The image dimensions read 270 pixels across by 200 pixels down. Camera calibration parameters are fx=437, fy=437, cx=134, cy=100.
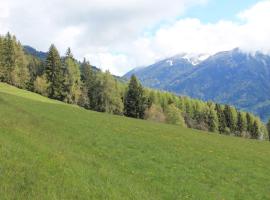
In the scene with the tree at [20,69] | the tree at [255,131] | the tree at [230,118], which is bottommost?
the tree at [255,131]

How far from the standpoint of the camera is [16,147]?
23969mm

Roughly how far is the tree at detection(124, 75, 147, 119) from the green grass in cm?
8834

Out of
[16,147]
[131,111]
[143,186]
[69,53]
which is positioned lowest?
[143,186]

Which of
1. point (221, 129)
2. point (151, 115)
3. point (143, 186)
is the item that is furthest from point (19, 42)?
point (143, 186)

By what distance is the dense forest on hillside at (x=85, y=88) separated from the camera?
12444 cm

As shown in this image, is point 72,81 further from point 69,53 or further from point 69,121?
point 69,121

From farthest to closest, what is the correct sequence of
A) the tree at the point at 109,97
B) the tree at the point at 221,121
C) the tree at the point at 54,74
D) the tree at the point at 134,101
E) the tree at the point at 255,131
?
1. the tree at the point at 255,131
2. the tree at the point at 221,121
3. the tree at the point at 109,97
4. the tree at the point at 134,101
5. the tree at the point at 54,74

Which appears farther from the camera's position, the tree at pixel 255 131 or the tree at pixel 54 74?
the tree at pixel 255 131

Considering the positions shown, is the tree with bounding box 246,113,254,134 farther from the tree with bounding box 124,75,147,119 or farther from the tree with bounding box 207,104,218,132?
the tree with bounding box 124,75,147,119

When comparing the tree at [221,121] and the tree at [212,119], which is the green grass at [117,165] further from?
the tree at [221,121]

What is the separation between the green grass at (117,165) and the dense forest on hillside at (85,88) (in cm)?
7988

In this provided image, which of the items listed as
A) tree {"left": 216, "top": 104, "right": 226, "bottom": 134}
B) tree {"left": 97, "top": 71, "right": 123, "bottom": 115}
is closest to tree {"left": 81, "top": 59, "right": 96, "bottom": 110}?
tree {"left": 97, "top": 71, "right": 123, "bottom": 115}

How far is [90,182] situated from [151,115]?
121429mm

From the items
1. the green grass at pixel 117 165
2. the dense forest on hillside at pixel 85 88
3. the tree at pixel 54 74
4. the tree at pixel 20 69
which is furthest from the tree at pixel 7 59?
the green grass at pixel 117 165
